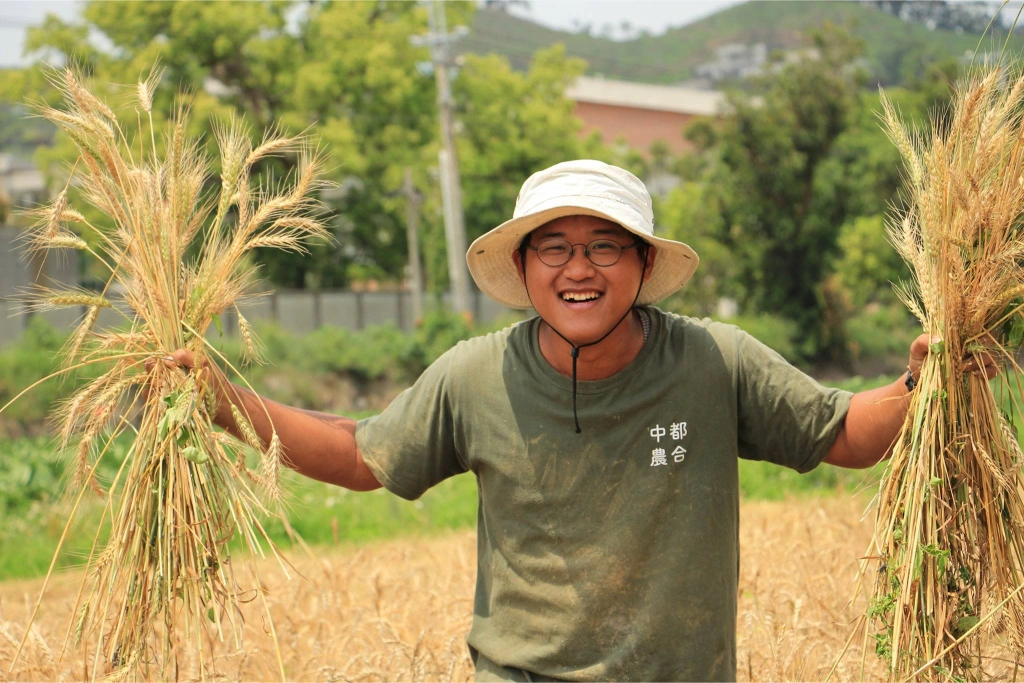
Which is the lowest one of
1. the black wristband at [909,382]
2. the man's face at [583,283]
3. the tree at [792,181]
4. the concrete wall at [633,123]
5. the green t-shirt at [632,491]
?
the green t-shirt at [632,491]

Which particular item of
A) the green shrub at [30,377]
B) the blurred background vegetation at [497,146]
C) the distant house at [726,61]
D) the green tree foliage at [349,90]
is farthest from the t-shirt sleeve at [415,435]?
the distant house at [726,61]

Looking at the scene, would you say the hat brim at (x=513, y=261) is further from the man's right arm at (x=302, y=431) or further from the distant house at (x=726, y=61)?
the distant house at (x=726, y=61)

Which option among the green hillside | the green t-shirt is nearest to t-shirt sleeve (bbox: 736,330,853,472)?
the green t-shirt

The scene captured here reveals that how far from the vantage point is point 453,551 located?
5648 mm

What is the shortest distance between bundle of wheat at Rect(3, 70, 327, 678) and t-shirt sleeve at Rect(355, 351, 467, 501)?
11.3 inches

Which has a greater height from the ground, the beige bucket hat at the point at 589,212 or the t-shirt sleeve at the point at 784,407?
the beige bucket hat at the point at 589,212

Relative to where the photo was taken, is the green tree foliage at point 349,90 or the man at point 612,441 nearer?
the man at point 612,441

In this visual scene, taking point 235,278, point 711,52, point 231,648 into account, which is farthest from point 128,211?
point 711,52

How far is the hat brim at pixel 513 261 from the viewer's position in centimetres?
255

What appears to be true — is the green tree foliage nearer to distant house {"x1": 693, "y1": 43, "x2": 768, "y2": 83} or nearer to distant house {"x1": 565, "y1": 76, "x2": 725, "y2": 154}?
distant house {"x1": 565, "y1": 76, "x2": 725, "y2": 154}

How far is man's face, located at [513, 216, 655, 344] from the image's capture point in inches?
99.4

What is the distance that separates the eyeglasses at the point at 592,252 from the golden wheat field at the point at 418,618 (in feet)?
2.36

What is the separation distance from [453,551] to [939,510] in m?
3.51

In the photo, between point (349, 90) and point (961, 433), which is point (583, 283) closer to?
point (961, 433)
